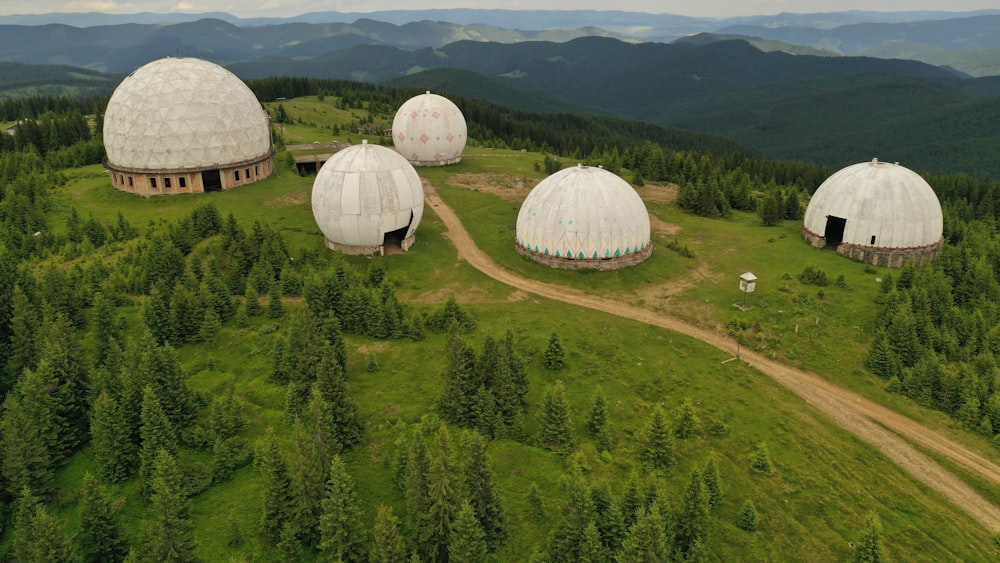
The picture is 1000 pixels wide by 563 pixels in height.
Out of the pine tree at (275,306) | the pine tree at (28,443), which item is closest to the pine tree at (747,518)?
the pine tree at (28,443)

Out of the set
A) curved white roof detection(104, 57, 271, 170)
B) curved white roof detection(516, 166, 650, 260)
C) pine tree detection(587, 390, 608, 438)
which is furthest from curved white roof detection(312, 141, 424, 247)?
pine tree detection(587, 390, 608, 438)

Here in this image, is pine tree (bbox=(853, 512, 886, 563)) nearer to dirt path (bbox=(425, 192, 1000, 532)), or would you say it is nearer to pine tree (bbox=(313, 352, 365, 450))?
dirt path (bbox=(425, 192, 1000, 532))

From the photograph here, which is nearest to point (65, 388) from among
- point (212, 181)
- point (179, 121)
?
point (212, 181)

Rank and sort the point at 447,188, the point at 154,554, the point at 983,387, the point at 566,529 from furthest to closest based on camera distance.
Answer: the point at 447,188, the point at 983,387, the point at 566,529, the point at 154,554

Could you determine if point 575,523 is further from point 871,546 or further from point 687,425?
point 871,546

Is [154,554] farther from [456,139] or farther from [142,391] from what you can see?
[456,139]

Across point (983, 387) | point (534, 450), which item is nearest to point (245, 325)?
point (534, 450)
